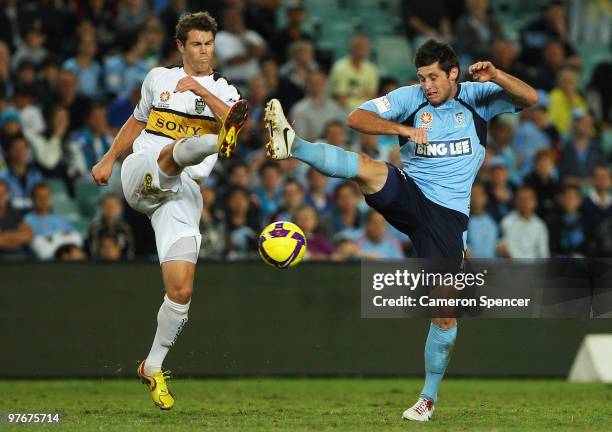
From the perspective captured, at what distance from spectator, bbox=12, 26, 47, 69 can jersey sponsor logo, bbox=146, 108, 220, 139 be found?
7.33 metres

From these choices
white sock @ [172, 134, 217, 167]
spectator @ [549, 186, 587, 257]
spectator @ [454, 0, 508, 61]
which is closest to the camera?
white sock @ [172, 134, 217, 167]

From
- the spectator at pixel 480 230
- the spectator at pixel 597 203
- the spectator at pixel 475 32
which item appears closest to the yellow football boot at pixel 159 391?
the spectator at pixel 480 230

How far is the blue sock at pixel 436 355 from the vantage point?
28.9 ft

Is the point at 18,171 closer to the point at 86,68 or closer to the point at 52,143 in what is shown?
the point at 52,143

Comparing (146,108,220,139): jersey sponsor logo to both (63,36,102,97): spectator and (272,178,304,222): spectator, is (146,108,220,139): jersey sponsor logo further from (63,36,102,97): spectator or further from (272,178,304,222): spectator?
(63,36,102,97): spectator

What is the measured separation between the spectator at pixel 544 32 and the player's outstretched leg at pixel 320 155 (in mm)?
10480

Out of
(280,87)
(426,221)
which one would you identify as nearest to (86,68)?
(280,87)

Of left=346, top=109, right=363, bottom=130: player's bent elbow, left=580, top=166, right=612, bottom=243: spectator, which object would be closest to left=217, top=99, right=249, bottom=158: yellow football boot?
left=346, top=109, right=363, bottom=130: player's bent elbow

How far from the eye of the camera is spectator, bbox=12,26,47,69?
16.1 metres

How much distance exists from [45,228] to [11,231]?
403mm

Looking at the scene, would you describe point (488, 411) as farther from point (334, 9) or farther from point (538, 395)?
point (334, 9)

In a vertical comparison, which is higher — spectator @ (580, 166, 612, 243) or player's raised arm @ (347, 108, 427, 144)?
player's raised arm @ (347, 108, 427, 144)

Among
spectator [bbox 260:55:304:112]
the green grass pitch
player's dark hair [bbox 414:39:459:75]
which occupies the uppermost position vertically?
spectator [bbox 260:55:304:112]

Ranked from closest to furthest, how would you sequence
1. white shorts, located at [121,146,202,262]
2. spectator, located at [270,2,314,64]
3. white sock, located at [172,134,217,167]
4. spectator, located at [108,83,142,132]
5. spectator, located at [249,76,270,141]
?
1. white sock, located at [172,134,217,167]
2. white shorts, located at [121,146,202,262]
3. spectator, located at [108,83,142,132]
4. spectator, located at [249,76,270,141]
5. spectator, located at [270,2,314,64]
